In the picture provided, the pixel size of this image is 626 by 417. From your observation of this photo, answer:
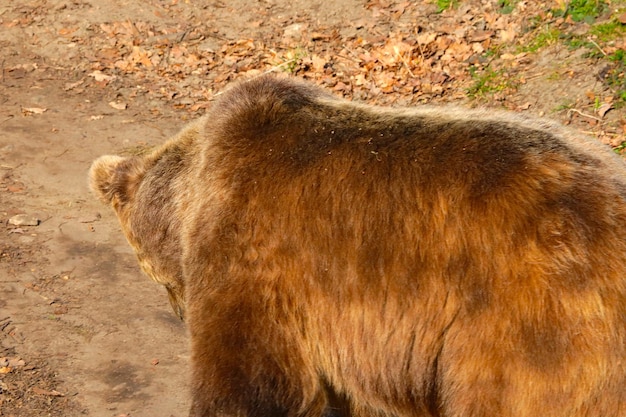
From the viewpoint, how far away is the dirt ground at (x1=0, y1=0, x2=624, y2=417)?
220 inches

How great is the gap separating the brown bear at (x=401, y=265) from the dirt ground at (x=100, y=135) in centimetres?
179

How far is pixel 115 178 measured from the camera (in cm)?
489

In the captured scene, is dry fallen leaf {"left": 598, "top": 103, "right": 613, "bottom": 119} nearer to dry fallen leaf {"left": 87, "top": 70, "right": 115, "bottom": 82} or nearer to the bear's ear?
the bear's ear

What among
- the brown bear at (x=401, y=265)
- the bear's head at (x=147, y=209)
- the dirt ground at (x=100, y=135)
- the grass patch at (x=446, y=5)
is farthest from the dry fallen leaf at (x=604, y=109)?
the bear's head at (x=147, y=209)

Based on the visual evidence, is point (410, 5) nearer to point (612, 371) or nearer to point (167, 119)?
point (167, 119)

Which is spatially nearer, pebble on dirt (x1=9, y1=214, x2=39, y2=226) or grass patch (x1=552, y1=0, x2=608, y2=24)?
pebble on dirt (x1=9, y1=214, x2=39, y2=226)

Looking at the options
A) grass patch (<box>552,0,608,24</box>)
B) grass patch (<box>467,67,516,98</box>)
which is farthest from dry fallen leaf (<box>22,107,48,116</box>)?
grass patch (<box>552,0,608,24</box>)

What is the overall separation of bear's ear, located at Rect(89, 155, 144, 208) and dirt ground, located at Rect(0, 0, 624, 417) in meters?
1.25

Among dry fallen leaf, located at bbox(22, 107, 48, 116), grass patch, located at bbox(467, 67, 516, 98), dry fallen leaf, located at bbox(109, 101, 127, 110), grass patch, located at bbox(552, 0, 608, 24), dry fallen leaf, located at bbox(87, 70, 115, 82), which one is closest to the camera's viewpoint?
grass patch, located at bbox(467, 67, 516, 98)

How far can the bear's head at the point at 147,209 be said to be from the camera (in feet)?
14.9

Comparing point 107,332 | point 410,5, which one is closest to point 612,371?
point 107,332

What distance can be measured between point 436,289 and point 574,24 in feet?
19.7

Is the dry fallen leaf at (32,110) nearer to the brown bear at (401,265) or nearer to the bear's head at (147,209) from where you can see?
the bear's head at (147,209)

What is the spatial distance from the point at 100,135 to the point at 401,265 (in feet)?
19.0
